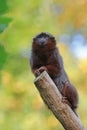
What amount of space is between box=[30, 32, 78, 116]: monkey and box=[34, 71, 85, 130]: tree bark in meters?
0.19

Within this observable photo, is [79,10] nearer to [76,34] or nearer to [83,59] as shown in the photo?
[76,34]

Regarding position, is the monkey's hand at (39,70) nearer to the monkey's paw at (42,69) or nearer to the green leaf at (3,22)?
the monkey's paw at (42,69)

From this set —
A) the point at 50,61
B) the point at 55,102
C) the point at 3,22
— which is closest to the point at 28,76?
the point at 50,61

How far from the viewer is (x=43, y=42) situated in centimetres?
170

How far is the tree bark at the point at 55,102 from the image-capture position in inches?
56.6

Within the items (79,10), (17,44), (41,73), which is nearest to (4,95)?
(17,44)

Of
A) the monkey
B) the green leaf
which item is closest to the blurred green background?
the monkey

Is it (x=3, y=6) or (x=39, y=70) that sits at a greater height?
(x=3, y=6)

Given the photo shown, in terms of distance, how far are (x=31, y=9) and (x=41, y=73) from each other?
2373 mm

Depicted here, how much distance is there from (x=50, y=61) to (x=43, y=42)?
2.8 inches

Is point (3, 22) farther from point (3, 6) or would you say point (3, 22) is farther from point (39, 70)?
point (39, 70)

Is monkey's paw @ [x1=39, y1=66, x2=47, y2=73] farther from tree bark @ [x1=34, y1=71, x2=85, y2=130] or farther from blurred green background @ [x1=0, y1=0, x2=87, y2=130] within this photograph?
blurred green background @ [x1=0, y1=0, x2=87, y2=130]

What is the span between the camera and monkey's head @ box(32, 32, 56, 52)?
1688mm

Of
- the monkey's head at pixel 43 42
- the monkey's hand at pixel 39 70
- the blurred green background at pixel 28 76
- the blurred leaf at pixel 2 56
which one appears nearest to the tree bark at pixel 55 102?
the monkey's hand at pixel 39 70
